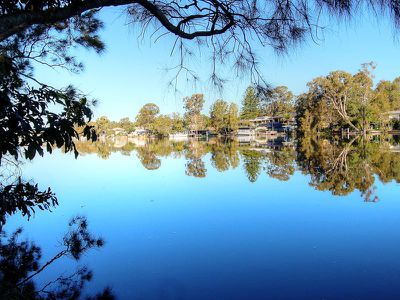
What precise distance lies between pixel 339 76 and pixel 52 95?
33121 mm

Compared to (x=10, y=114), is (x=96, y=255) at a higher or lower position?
lower

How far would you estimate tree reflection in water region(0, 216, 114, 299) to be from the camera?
2360mm

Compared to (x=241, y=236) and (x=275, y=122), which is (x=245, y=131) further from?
(x=241, y=236)

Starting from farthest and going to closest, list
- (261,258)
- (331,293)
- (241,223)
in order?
1. (241,223)
2. (261,258)
3. (331,293)

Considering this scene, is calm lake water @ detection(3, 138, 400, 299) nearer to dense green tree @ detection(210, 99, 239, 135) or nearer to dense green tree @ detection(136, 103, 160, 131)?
dense green tree @ detection(210, 99, 239, 135)

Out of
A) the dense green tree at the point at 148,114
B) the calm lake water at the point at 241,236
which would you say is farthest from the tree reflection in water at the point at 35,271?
the dense green tree at the point at 148,114

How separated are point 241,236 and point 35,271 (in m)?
2.19

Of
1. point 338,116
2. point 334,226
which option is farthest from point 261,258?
point 338,116

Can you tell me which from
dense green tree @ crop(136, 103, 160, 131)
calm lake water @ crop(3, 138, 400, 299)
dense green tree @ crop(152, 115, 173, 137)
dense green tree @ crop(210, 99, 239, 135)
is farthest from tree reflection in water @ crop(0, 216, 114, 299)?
dense green tree @ crop(136, 103, 160, 131)

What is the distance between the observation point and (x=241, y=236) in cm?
390

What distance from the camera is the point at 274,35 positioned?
1.89m

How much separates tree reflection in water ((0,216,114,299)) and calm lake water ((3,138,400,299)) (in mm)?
88

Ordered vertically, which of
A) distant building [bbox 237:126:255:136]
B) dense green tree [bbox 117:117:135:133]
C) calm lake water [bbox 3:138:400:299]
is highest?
dense green tree [bbox 117:117:135:133]

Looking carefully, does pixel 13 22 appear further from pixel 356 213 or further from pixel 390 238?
pixel 356 213
